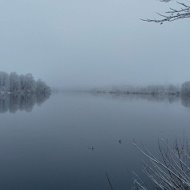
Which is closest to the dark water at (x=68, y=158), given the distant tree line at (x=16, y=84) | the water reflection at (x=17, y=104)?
the water reflection at (x=17, y=104)

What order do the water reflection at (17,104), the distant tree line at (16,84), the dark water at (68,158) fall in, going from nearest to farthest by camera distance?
the dark water at (68,158), the water reflection at (17,104), the distant tree line at (16,84)

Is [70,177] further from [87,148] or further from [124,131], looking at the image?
[124,131]

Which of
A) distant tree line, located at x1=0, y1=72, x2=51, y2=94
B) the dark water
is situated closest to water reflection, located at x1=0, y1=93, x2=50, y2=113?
the dark water

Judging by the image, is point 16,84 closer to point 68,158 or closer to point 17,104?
point 17,104

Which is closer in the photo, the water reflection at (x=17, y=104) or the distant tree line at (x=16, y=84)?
the water reflection at (x=17, y=104)

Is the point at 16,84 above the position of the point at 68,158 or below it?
above

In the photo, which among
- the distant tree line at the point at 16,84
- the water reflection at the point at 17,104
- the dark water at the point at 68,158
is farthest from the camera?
the distant tree line at the point at 16,84

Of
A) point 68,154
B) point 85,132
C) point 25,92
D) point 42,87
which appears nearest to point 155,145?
point 68,154

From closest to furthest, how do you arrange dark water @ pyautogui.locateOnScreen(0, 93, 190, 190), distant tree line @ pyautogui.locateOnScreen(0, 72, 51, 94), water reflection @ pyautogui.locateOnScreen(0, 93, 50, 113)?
dark water @ pyautogui.locateOnScreen(0, 93, 190, 190), water reflection @ pyautogui.locateOnScreen(0, 93, 50, 113), distant tree line @ pyautogui.locateOnScreen(0, 72, 51, 94)

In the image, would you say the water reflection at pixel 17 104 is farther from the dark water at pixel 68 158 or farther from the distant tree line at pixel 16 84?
the distant tree line at pixel 16 84

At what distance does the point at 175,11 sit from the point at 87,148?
62.7 ft

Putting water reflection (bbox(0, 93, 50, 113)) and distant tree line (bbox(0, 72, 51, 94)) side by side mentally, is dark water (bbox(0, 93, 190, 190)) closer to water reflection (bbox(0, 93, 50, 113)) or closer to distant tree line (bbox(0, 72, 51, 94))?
water reflection (bbox(0, 93, 50, 113))

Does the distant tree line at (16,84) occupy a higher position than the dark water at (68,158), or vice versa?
the distant tree line at (16,84)

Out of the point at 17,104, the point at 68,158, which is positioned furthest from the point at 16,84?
the point at 68,158
